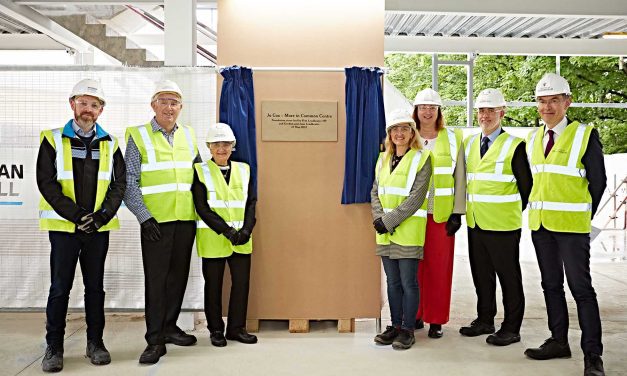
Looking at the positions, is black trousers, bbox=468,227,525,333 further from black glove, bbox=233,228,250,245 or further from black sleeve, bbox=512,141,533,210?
black glove, bbox=233,228,250,245

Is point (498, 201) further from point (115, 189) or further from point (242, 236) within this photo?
point (115, 189)

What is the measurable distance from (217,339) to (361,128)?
1803 millimetres

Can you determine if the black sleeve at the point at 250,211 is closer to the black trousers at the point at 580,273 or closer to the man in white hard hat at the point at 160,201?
the man in white hard hat at the point at 160,201

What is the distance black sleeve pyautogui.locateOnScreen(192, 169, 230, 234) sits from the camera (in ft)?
14.1

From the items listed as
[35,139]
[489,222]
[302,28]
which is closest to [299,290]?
[489,222]

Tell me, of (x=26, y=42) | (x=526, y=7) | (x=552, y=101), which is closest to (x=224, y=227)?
(x=552, y=101)

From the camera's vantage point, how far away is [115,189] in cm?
402

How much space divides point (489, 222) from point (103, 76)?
3.04 metres

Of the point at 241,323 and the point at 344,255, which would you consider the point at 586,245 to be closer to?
the point at 344,255

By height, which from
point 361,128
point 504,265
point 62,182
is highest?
point 361,128

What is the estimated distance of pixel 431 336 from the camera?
15.6 feet

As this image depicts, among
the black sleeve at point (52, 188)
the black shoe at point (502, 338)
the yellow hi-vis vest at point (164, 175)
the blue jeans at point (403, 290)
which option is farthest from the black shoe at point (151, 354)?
the black shoe at point (502, 338)

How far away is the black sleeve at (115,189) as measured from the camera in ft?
12.9

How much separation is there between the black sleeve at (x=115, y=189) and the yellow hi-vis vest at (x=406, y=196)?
1.73 meters
